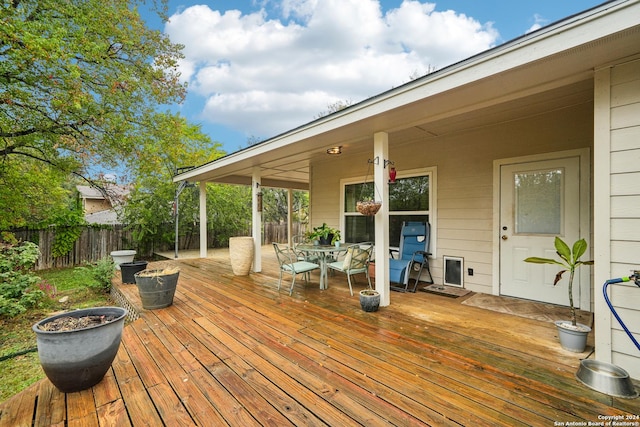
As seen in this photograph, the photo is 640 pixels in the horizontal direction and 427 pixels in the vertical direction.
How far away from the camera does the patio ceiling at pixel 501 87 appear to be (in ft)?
5.47

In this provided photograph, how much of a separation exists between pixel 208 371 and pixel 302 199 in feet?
47.0

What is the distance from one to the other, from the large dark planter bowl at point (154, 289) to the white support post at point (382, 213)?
2.73 m

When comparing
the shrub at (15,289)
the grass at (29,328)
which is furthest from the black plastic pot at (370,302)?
the shrub at (15,289)

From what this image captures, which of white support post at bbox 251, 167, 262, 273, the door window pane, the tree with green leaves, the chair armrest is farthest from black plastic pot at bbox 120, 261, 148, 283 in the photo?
the door window pane

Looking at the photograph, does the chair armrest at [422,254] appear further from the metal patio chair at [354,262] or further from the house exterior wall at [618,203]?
the house exterior wall at [618,203]

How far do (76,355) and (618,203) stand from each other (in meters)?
3.81

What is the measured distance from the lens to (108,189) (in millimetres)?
7113

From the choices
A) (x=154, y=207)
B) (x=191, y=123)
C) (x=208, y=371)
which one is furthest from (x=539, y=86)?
(x=191, y=123)

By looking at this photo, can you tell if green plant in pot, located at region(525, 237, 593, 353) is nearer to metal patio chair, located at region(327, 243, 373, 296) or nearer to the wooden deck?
the wooden deck

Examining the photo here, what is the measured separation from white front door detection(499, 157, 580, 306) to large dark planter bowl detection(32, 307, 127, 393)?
14.8 feet

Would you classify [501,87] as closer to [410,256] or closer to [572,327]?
[572,327]

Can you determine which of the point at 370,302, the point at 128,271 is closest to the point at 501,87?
the point at 370,302

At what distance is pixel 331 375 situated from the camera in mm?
1922

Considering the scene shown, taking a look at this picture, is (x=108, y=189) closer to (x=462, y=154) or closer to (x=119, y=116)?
(x=119, y=116)
